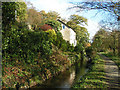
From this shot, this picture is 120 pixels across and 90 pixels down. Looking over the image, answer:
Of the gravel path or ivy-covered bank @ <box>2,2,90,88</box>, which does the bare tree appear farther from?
the gravel path

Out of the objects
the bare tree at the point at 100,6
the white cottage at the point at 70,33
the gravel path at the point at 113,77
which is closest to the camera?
the bare tree at the point at 100,6

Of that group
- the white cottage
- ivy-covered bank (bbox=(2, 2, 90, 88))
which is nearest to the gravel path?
ivy-covered bank (bbox=(2, 2, 90, 88))

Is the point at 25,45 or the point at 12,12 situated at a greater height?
the point at 12,12

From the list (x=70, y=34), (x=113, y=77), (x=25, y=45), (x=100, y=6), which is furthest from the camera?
(x=70, y=34)

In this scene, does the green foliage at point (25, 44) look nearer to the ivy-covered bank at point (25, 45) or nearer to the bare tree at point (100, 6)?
the ivy-covered bank at point (25, 45)

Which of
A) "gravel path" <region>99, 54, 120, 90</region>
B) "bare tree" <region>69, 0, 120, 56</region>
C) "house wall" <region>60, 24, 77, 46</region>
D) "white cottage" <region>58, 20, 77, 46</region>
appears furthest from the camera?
"house wall" <region>60, 24, 77, 46</region>

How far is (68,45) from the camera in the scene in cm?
902

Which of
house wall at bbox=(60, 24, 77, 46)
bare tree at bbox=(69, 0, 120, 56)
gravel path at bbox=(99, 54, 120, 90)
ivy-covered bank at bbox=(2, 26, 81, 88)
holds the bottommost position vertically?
gravel path at bbox=(99, 54, 120, 90)

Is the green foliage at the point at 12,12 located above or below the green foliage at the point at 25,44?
above

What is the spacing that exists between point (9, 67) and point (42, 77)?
5.22 ft

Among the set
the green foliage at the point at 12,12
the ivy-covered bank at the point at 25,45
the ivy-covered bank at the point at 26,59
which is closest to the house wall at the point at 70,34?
the ivy-covered bank at the point at 25,45

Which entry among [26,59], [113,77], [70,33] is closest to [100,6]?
[70,33]

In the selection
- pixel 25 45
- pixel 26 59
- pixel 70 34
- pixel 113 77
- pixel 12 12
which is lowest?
pixel 113 77

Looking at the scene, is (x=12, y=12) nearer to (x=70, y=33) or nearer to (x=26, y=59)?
(x=26, y=59)
